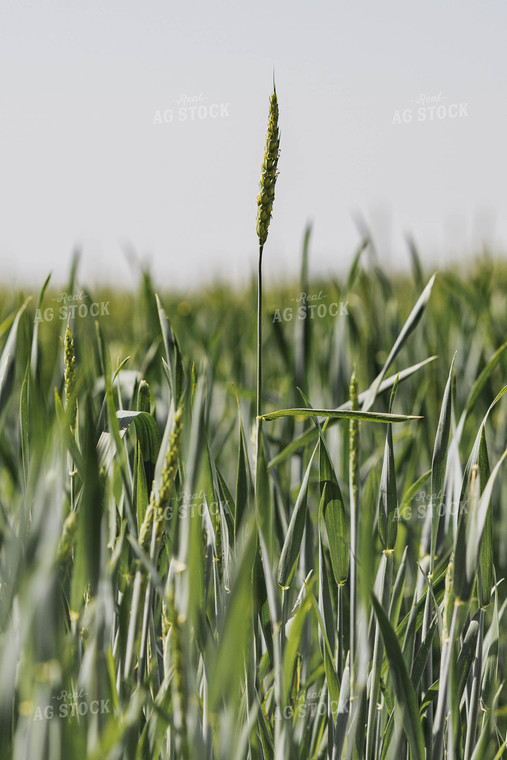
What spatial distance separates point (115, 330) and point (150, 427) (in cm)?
197

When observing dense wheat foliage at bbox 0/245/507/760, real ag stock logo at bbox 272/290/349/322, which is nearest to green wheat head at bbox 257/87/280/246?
dense wheat foliage at bbox 0/245/507/760

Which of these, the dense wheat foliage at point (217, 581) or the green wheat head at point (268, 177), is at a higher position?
the green wheat head at point (268, 177)

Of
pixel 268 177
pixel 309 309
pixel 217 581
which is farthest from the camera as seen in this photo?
pixel 309 309

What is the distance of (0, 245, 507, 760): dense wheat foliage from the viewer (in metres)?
0.28

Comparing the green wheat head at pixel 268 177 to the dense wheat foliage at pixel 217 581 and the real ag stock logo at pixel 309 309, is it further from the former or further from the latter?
the real ag stock logo at pixel 309 309

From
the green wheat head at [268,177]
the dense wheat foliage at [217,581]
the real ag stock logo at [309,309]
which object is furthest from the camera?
the real ag stock logo at [309,309]

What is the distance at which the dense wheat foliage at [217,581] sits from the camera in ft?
0.91

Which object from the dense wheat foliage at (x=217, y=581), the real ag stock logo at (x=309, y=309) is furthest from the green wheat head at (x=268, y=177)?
the real ag stock logo at (x=309, y=309)

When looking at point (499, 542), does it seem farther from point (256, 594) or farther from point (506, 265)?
point (506, 265)

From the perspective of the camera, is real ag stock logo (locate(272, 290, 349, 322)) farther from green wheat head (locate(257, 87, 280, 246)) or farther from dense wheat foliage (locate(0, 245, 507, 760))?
green wheat head (locate(257, 87, 280, 246))

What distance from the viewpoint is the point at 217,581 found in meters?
0.51

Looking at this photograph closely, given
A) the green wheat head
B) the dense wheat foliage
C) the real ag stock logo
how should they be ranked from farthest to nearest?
the real ag stock logo < the green wheat head < the dense wheat foliage

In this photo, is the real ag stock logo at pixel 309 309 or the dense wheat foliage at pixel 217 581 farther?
the real ag stock logo at pixel 309 309

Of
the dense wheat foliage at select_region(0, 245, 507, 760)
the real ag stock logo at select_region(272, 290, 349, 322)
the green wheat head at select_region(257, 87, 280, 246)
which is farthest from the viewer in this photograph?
the real ag stock logo at select_region(272, 290, 349, 322)
